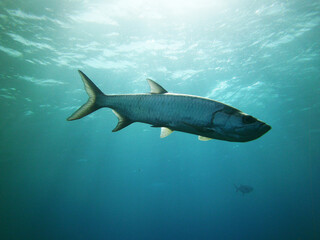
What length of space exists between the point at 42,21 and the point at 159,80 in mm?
9411

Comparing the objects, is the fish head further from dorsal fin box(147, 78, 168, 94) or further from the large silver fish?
dorsal fin box(147, 78, 168, 94)

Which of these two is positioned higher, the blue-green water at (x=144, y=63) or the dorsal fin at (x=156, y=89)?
the blue-green water at (x=144, y=63)

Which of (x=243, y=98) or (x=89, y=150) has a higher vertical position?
(x=243, y=98)

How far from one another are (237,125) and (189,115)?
0.65 metres

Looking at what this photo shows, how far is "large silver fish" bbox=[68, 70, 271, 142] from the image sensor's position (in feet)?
6.98

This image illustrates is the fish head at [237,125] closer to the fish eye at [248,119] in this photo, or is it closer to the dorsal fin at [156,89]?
the fish eye at [248,119]

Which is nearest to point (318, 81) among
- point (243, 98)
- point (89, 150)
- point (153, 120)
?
point (243, 98)

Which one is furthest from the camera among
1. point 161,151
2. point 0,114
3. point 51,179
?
point 51,179

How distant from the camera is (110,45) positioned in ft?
37.7

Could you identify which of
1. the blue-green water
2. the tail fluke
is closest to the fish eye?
the tail fluke

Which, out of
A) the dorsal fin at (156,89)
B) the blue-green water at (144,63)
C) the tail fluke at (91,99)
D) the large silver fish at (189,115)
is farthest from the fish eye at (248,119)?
the blue-green water at (144,63)

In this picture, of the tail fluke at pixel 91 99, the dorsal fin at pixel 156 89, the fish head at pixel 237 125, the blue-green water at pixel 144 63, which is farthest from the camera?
the blue-green water at pixel 144 63

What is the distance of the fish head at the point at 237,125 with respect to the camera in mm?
2084

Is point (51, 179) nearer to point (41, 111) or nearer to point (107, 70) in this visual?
point (41, 111)
